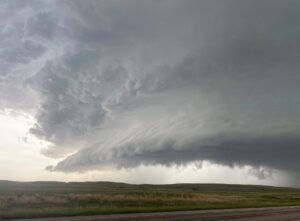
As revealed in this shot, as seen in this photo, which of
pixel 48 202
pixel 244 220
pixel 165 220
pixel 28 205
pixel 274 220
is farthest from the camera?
pixel 48 202

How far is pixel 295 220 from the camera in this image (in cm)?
3375

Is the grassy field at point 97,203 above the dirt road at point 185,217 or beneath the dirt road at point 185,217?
above

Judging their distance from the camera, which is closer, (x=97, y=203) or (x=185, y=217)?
(x=185, y=217)

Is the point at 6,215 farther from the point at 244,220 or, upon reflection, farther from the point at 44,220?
A: the point at 244,220

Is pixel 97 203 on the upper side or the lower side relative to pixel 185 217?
upper

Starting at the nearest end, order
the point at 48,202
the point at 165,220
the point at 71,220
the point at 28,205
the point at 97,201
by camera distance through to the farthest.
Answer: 1. the point at 71,220
2. the point at 165,220
3. the point at 28,205
4. the point at 48,202
5. the point at 97,201

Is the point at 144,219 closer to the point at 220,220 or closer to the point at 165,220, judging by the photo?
the point at 165,220

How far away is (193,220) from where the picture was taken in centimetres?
2881

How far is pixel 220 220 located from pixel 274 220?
21.1 ft

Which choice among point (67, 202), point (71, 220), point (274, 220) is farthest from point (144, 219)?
point (67, 202)

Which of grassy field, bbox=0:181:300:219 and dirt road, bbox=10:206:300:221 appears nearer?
dirt road, bbox=10:206:300:221

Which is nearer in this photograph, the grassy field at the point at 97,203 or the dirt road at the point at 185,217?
the dirt road at the point at 185,217

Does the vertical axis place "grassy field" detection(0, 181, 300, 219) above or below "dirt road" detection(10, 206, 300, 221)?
above

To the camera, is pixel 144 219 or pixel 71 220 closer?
pixel 71 220
